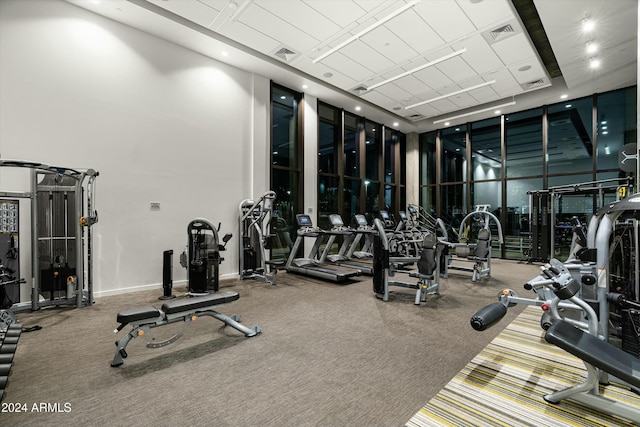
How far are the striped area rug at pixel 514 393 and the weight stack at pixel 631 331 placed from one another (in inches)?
16.9

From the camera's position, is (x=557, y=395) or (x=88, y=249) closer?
(x=557, y=395)

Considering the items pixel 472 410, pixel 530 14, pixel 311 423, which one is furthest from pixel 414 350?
pixel 530 14

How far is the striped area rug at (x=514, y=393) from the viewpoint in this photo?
1.91 meters

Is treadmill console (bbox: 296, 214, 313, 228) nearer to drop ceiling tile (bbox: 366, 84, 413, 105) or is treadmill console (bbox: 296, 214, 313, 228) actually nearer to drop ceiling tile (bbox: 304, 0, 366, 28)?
drop ceiling tile (bbox: 304, 0, 366, 28)

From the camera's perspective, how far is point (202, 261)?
487 centimetres

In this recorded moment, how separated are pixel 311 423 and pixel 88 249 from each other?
4.18 metres

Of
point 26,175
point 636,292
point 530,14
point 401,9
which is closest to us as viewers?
point 636,292

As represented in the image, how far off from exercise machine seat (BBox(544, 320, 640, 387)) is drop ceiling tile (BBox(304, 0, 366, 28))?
16.2 ft

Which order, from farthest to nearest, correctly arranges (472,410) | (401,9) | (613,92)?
Answer: 1. (613,92)
2. (401,9)
3. (472,410)

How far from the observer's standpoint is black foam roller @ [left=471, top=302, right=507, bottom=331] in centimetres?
201

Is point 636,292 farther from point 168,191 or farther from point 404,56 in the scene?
point 168,191

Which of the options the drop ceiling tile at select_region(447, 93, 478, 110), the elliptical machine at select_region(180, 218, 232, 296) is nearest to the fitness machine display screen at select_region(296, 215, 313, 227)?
the elliptical machine at select_region(180, 218, 232, 296)

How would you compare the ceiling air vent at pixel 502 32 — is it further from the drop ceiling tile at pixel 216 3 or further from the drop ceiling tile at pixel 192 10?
the drop ceiling tile at pixel 192 10

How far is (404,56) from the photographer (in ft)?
20.3
